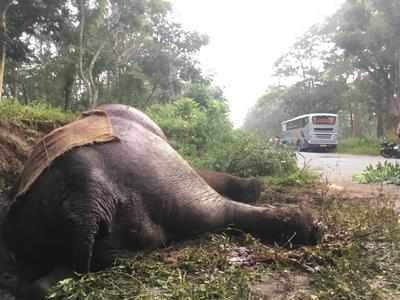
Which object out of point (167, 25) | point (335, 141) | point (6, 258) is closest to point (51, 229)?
point (6, 258)

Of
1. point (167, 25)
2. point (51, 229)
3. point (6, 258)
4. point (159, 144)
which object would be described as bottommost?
point (6, 258)

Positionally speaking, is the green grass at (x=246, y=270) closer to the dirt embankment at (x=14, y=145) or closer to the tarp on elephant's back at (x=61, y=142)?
the tarp on elephant's back at (x=61, y=142)

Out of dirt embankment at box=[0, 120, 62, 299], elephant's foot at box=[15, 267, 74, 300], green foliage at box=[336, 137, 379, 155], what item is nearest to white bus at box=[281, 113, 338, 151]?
green foliage at box=[336, 137, 379, 155]

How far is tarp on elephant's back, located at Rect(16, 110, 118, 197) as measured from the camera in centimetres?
239

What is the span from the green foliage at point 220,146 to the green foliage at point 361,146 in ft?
35.8

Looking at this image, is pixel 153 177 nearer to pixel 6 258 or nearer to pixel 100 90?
pixel 6 258

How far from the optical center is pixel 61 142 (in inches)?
97.9

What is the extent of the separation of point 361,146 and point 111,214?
21.0 metres

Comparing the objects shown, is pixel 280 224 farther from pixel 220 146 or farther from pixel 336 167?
pixel 336 167

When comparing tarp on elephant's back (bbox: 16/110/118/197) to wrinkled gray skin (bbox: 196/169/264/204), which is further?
wrinkled gray skin (bbox: 196/169/264/204)

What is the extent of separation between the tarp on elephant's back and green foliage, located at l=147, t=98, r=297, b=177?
13.3 ft

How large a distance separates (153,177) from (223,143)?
640cm

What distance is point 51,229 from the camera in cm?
226

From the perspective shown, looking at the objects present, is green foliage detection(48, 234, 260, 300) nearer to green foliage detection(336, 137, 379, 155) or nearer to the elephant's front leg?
the elephant's front leg
